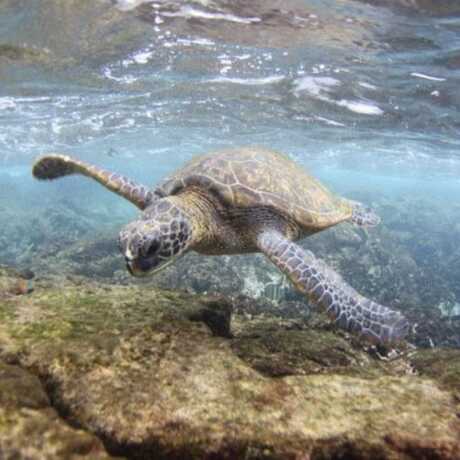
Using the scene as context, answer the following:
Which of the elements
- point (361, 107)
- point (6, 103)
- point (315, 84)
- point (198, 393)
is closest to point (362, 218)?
point (198, 393)

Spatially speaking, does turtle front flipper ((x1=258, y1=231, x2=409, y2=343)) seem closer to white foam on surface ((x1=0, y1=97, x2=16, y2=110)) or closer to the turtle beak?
the turtle beak

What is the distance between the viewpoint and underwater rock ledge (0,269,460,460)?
2152 mm

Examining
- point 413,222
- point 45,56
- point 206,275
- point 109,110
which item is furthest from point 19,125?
point 413,222

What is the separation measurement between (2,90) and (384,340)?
18.5m

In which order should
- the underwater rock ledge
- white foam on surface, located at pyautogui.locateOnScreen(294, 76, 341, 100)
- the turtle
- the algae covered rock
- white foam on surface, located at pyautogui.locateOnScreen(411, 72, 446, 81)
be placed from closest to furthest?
the algae covered rock, the underwater rock ledge, the turtle, white foam on surface, located at pyautogui.locateOnScreen(411, 72, 446, 81), white foam on surface, located at pyautogui.locateOnScreen(294, 76, 341, 100)

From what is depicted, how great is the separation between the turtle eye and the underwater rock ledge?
0.60 meters

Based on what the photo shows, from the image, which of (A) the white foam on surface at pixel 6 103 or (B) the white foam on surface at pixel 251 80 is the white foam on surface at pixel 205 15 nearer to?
(B) the white foam on surface at pixel 251 80

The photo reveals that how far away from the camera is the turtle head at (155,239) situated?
3.79m

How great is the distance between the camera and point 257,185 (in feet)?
17.9

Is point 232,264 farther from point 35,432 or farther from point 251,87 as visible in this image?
point 35,432

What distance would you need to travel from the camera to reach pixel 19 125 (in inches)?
977

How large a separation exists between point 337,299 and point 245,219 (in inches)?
72.4

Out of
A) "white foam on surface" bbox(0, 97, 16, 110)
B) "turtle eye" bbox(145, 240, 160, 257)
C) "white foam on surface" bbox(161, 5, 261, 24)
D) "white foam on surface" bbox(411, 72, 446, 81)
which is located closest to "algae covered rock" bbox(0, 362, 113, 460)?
"turtle eye" bbox(145, 240, 160, 257)

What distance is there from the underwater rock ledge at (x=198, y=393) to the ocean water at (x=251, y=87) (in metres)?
6.99
